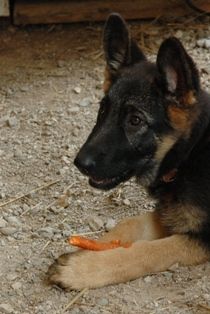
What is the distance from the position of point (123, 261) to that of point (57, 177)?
3.84 ft

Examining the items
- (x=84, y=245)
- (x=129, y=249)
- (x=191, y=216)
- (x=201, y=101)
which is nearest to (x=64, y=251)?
(x=84, y=245)

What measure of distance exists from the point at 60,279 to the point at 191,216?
2.73 ft

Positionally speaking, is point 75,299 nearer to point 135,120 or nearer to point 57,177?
point 135,120

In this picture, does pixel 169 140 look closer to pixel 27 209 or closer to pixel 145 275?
pixel 145 275

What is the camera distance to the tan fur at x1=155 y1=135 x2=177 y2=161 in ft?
13.2

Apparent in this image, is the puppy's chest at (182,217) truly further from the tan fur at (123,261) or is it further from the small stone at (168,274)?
the small stone at (168,274)

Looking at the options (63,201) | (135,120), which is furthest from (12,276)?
(135,120)

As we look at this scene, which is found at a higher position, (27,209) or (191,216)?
(191,216)

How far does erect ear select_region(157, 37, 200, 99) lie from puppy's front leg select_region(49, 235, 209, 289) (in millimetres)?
871

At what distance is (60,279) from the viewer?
13.5 feet

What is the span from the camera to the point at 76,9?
21.7 ft

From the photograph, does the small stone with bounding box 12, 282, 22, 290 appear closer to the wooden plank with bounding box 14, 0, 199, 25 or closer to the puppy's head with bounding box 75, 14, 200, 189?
the puppy's head with bounding box 75, 14, 200, 189

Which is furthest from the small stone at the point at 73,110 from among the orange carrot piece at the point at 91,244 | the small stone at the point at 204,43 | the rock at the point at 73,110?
the orange carrot piece at the point at 91,244

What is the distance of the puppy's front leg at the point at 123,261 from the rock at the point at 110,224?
46 cm
